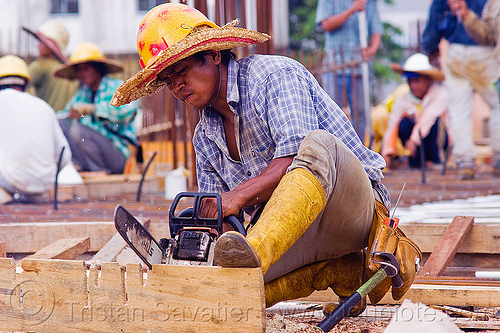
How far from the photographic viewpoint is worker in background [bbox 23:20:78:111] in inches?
335

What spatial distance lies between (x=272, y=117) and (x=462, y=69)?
5.20 m

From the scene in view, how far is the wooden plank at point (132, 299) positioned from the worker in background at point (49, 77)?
6.67 meters

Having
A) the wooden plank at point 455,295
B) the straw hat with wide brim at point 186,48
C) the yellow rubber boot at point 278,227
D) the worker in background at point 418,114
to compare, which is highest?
the straw hat with wide brim at point 186,48

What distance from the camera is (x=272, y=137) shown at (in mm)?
2354

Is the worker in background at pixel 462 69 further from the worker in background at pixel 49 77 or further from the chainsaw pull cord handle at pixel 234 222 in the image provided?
the chainsaw pull cord handle at pixel 234 222

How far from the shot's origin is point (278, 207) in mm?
1891

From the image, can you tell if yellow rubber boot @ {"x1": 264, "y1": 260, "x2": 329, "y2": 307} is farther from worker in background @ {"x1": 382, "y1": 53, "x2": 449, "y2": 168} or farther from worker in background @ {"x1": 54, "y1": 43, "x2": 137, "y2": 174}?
worker in background @ {"x1": 382, "y1": 53, "x2": 449, "y2": 168}

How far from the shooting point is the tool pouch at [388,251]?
86.5 inches

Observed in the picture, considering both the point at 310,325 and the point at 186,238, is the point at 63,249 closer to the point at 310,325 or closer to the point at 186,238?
the point at 186,238

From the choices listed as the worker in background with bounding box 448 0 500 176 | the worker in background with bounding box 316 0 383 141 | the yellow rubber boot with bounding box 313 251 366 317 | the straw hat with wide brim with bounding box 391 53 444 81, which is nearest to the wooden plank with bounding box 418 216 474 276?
the yellow rubber boot with bounding box 313 251 366 317

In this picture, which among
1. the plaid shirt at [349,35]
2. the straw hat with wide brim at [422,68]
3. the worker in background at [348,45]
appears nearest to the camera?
the worker in background at [348,45]

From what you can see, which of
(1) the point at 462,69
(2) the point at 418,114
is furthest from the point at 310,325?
(2) the point at 418,114

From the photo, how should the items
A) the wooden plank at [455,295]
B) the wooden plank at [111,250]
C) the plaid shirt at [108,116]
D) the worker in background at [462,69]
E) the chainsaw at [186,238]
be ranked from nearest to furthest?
the chainsaw at [186,238] → the wooden plank at [455,295] → the wooden plank at [111,250] → the plaid shirt at [108,116] → the worker in background at [462,69]

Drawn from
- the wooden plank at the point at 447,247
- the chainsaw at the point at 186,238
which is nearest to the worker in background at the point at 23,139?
the wooden plank at the point at 447,247
